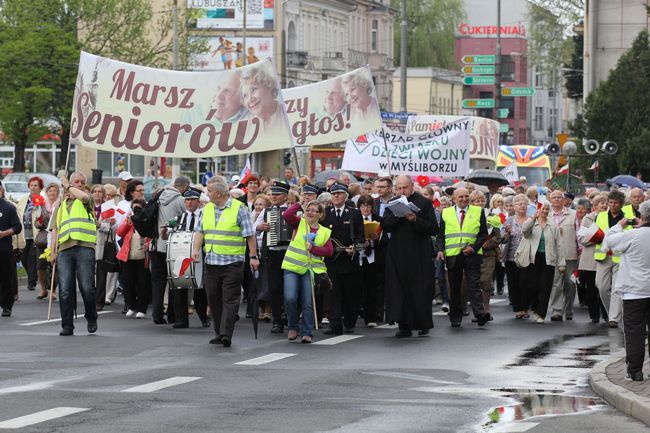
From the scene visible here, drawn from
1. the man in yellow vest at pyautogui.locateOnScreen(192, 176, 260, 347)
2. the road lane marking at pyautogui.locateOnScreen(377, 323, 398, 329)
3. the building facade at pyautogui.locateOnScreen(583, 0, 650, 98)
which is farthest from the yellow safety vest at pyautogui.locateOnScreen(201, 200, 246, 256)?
the building facade at pyautogui.locateOnScreen(583, 0, 650, 98)

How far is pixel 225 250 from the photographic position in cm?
1648

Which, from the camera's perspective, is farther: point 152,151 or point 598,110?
point 598,110

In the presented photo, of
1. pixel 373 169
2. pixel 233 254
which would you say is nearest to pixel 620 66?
pixel 373 169

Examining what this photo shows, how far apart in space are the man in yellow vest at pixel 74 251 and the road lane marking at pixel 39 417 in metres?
6.11

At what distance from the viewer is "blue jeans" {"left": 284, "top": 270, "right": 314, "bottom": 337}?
56.3ft

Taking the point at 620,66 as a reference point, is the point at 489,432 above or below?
below

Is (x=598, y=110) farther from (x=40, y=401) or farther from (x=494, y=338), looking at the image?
(x=40, y=401)

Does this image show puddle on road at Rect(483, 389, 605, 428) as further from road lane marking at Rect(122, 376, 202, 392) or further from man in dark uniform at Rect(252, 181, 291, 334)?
man in dark uniform at Rect(252, 181, 291, 334)

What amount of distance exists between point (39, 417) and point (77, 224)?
6732mm

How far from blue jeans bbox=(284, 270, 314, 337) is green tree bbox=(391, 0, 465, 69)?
88840mm

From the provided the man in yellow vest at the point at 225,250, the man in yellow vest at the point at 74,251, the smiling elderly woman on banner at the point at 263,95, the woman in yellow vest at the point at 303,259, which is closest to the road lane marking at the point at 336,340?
the woman in yellow vest at the point at 303,259

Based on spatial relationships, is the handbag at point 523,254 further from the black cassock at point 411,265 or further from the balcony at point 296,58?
the balcony at point 296,58

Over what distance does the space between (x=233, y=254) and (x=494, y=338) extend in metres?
3.27

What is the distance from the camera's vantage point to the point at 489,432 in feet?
35.2
